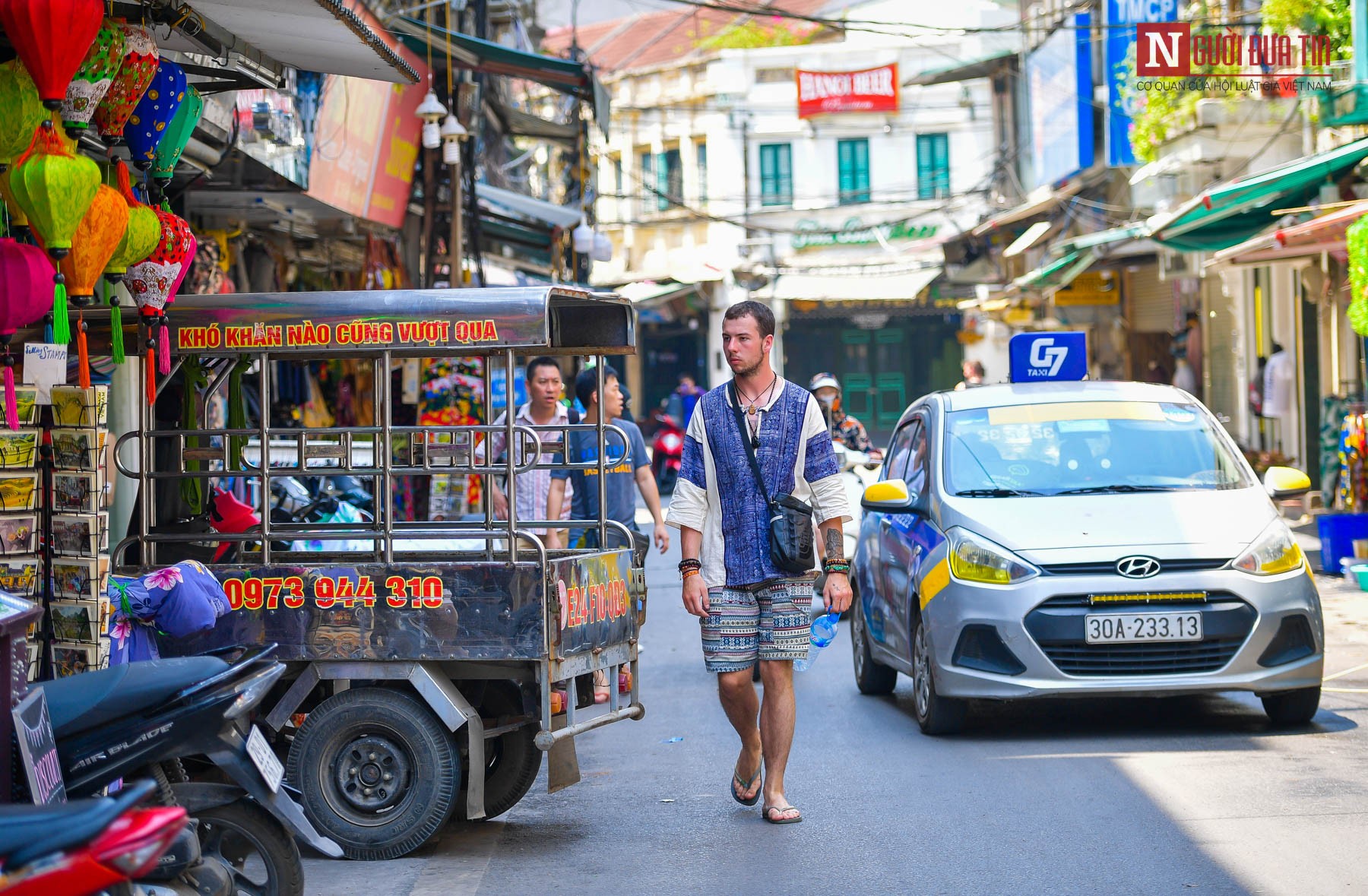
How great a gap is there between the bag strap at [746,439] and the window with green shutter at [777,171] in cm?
4025

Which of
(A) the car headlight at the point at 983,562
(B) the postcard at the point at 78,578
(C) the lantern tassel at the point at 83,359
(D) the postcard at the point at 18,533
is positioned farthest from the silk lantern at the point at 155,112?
(A) the car headlight at the point at 983,562

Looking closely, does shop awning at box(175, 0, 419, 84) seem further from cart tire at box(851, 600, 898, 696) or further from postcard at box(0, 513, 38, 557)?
cart tire at box(851, 600, 898, 696)

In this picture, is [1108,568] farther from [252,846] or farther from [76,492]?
[76,492]

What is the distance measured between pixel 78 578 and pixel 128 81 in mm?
1902

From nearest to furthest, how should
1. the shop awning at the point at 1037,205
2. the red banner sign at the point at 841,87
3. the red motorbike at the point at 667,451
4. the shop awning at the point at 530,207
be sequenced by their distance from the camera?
the shop awning at the point at 530,207
the red motorbike at the point at 667,451
the shop awning at the point at 1037,205
the red banner sign at the point at 841,87

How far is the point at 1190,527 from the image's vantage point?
7.67m

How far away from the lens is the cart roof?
19.3ft

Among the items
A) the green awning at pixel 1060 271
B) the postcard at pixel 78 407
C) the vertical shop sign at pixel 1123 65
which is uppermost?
the vertical shop sign at pixel 1123 65

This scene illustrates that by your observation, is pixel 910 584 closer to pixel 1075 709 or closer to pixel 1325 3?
pixel 1075 709

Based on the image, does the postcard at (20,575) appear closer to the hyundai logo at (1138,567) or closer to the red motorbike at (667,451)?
the hyundai logo at (1138,567)

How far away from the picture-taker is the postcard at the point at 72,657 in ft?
17.3

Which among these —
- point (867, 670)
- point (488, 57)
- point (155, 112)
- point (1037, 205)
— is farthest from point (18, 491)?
point (1037, 205)

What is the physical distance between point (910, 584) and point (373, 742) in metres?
3.22

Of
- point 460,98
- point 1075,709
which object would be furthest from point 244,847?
point 460,98
